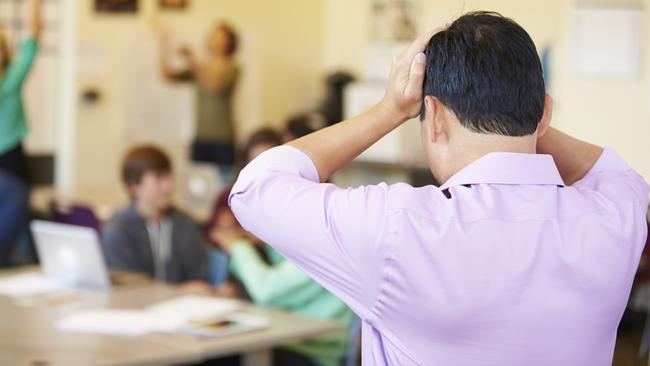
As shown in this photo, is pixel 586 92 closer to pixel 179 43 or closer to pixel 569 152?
pixel 179 43

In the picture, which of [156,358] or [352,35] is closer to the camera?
[156,358]

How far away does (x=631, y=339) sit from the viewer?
6.54m

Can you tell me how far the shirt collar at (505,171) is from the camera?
1.33 metres

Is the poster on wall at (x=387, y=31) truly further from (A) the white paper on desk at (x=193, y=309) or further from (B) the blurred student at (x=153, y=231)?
(A) the white paper on desk at (x=193, y=309)

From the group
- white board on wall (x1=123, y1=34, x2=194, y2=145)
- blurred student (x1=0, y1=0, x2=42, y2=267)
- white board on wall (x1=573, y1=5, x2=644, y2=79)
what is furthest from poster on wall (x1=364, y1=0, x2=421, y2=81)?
blurred student (x1=0, y1=0, x2=42, y2=267)

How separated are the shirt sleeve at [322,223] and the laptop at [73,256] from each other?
2568mm

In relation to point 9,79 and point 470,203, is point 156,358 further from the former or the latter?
point 9,79

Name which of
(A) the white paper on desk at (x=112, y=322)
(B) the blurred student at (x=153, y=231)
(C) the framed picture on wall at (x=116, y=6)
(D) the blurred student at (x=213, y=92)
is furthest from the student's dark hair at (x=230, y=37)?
(A) the white paper on desk at (x=112, y=322)

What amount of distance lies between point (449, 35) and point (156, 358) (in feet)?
6.08

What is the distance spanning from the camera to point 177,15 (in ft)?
26.7

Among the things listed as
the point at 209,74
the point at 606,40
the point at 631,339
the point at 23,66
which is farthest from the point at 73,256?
the point at 209,74

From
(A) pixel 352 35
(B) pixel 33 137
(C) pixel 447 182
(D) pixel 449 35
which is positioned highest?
(D) pixel 449 35

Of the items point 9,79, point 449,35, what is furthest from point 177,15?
point 449,35

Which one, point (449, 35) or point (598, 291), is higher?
point (449, 35)
